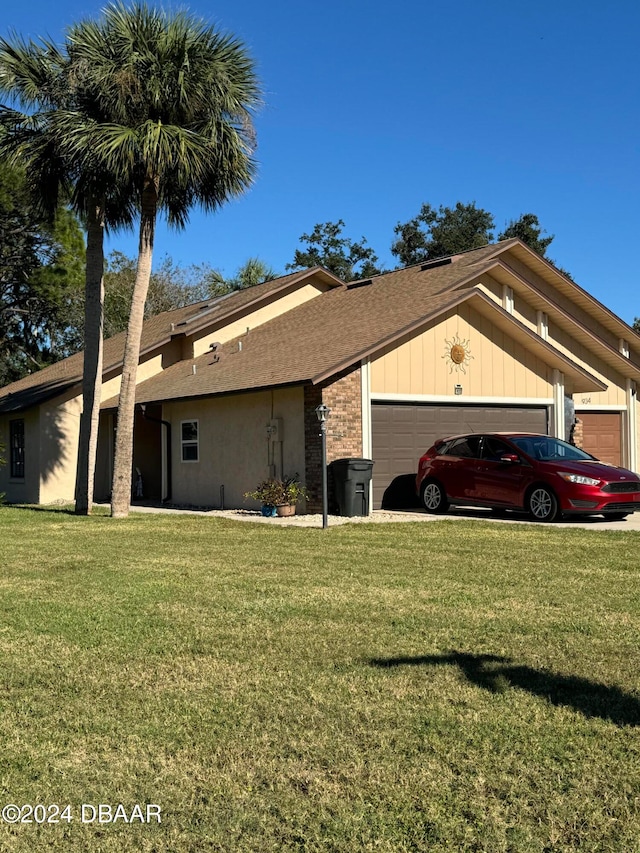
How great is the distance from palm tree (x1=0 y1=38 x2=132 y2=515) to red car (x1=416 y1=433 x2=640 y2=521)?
724 cm

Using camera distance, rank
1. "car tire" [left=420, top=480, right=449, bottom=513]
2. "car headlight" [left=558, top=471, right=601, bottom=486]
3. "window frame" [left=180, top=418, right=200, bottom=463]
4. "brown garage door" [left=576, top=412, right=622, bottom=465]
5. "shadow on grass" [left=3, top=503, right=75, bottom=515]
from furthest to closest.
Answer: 1. "brown garage door" [left=576, top=412, right=622, bottom=465]
2. "window frame" [left=180, top=418, right=200, bottom=463]
3. "shadow on grass" [left=3, top=503, right=75, bottom=515]
4. "car tire" [left=420, top=480, right=449, bottom=513]
5. "car headlight" [left=558, top=471, right=601, bottom=486]

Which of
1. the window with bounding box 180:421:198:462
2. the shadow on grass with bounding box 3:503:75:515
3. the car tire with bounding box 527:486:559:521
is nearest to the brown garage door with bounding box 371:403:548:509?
the car tire with bounding box 527:486:559:521

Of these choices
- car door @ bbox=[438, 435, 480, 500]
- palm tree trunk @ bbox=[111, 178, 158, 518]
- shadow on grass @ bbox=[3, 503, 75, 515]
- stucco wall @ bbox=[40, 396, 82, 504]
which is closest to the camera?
car door @ bbox=[438, 435, 480, 500]

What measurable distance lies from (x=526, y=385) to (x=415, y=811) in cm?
1785

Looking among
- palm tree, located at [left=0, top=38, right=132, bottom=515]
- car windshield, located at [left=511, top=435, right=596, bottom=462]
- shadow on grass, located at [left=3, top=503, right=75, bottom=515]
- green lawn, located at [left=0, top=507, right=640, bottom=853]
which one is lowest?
green lawn, located at [left=0, top=507, right=640, bottom=853]

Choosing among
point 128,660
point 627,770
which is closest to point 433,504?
point 128,660

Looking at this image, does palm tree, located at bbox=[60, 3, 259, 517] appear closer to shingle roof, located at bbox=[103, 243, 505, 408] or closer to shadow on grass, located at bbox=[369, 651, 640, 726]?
shingle roof, located at bbox=[103, 243, 505, 408]

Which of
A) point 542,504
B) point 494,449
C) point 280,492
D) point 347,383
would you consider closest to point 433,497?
point 494,449

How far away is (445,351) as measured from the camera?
64.3 ft

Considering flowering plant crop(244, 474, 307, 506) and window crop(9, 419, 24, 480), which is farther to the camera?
window crop(9, 419, 24, 480)

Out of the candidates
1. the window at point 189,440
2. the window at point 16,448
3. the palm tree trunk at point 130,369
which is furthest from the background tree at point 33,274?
the palm tree trunk at point 130,369

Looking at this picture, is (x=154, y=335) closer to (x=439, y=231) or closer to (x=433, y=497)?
(x=433, y=497)

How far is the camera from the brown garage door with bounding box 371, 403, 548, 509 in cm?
1892

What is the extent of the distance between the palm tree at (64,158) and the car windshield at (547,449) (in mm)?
8937
